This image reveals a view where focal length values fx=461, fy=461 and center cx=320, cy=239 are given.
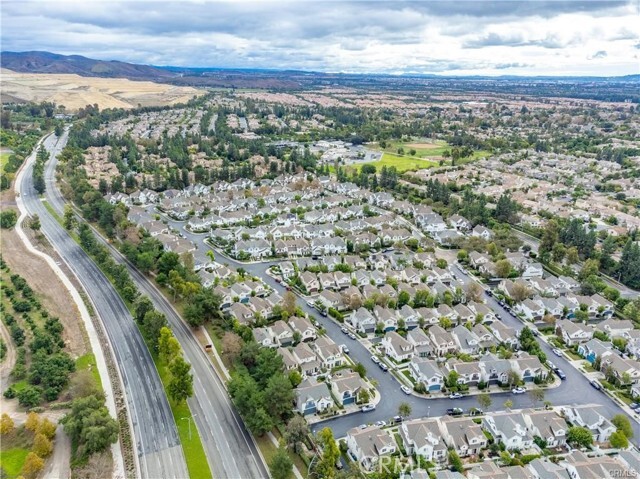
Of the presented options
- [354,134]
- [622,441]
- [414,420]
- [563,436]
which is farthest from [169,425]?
[354,134]

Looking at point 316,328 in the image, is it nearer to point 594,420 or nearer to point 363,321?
point 363,321

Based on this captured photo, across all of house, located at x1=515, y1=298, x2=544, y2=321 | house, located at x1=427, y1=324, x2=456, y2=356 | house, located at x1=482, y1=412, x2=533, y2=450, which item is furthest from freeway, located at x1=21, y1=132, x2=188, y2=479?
house, located at x1=515, y1=298, x2=544, y2=321

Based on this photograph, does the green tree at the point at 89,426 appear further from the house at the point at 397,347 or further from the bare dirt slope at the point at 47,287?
the house at the point at 397,347

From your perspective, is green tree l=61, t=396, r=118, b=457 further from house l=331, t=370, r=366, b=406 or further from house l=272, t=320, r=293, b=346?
house l=272, t=320, r=293, b=346

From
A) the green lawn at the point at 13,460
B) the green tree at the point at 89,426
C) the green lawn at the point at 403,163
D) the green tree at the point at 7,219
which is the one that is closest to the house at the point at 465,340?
the green tree at the point at 89,426

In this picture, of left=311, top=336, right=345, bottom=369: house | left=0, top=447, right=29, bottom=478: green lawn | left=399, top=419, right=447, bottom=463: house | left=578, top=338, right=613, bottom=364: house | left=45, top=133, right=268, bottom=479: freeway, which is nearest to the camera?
left=0, top=447, right=29, bottom=478: green lawn

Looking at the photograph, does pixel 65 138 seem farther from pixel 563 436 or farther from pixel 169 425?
pixel 563 436

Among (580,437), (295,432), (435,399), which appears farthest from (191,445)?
(580,437)
